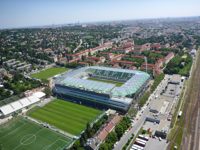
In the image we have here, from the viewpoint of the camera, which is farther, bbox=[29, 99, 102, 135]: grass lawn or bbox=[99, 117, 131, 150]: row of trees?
bbox=[29, 99, 102, 135]: grass lawn

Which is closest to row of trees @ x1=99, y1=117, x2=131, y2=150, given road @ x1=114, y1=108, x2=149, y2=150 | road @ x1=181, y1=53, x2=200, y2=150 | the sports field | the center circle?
road @ x1=114, y1=108, x2=149, y2=150

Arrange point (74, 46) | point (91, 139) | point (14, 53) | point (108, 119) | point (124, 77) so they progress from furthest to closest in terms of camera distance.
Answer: point (74, 46) < point (14, 53) < point (124, 77) < point (108, 119) < point (91, 139)

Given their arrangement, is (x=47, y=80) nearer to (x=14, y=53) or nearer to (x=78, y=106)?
(x=78, y=106)

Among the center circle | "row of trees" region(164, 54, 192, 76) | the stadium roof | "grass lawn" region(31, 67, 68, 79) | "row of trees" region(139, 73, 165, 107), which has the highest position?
the stadium roof

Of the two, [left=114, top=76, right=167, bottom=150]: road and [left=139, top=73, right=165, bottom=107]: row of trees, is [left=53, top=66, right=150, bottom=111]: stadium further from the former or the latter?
[left=114, top=76, right=167, bottom=150]: road

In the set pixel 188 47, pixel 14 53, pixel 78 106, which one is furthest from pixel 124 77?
pixel 14 53
